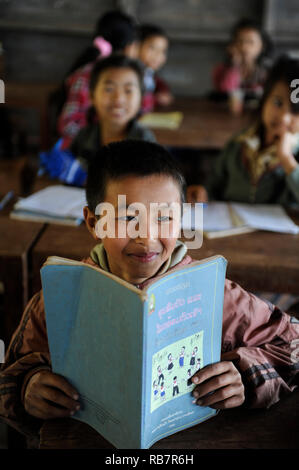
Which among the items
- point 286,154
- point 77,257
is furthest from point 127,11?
point 77,257

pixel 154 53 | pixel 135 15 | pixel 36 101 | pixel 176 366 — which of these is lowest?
pixel 36 101

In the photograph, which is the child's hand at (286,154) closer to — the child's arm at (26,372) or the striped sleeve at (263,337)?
the striped sleeve at (263,337)

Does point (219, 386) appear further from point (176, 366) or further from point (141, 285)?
point (141, 285)

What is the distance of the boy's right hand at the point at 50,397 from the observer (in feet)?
2.50

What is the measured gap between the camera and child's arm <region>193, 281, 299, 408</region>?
83 centimetres

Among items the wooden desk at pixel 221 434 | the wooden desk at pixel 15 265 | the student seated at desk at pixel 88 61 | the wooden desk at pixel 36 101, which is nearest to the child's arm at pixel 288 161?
the wooden desk at pixel 15 265

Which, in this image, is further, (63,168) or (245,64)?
(245,64)

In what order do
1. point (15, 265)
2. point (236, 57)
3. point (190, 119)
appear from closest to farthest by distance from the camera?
1. point (15, 265)
2. point (190, 119)
3. point (236, 57)

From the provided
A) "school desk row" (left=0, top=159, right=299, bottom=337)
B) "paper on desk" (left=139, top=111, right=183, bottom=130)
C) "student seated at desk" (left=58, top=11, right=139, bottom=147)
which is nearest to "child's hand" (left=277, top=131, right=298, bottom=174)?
"school desk row" (left=0, top=159, right=299, bottom=337)

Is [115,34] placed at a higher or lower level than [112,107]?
higher

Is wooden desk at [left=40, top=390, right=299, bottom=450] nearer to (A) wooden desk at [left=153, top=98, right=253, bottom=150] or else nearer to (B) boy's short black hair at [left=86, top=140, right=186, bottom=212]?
(B) boy's short black hair at [left=86, top=140, right=186, bottom=212]

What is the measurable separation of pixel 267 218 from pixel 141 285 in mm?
784

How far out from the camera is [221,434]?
A: 0.78m

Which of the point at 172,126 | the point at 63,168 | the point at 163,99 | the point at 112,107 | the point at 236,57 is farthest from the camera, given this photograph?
the point at 236,57
